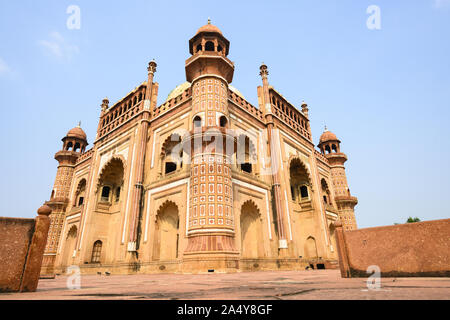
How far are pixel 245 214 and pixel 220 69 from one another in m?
7.31

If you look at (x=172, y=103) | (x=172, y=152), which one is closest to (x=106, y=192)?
(x=172, y=152)

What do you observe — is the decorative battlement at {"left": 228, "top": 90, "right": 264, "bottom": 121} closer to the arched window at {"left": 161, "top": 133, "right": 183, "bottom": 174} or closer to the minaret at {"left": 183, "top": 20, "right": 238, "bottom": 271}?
the minaret at {"left": 183, "top": 20, "right": 238, "bottom": 271}

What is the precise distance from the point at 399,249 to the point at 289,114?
51.8 feet

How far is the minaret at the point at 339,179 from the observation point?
73.2ft

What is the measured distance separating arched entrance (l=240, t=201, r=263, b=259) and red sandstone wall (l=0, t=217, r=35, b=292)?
9.83 m

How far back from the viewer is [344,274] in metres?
4.29

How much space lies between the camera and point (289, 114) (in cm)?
1892

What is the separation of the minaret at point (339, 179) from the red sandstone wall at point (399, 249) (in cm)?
1909

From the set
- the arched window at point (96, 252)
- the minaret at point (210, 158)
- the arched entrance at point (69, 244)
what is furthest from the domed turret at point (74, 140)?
the minaret at point (210, 158)

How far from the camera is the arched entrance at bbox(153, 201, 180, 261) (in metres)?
12.0

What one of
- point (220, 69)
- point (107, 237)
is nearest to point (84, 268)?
point (107, 237)

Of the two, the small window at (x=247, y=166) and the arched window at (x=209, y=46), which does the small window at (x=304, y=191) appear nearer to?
the small window at (x=247, y=166)
